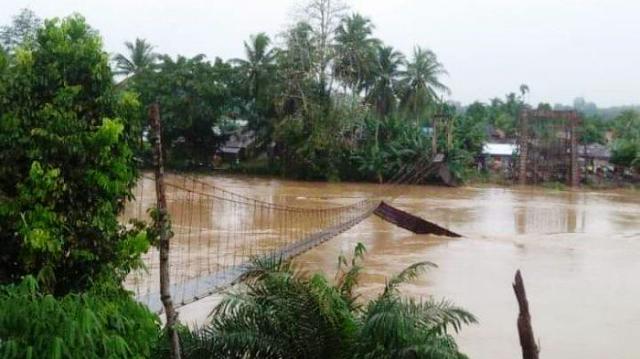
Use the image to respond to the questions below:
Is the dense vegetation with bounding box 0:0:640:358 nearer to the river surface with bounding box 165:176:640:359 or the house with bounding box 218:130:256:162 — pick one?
the river surface with bounding box 165:176:640:359

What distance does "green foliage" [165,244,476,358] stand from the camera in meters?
3.05

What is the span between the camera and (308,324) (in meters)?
3.32

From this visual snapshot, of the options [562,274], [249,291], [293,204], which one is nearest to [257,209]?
[293,204]

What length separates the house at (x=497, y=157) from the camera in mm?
23984

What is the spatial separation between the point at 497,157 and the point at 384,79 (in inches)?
212

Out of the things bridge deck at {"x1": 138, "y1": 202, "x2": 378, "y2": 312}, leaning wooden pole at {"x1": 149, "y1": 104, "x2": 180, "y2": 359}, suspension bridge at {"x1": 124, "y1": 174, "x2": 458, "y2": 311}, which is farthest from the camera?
suspension bridge at {"x1": 124, "y1": 174, "x2": 458, "y2": 311}

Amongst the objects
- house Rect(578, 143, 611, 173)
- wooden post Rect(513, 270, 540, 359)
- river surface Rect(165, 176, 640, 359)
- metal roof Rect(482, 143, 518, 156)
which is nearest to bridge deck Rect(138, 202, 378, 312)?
river surface Rect(165, 176, 640, 359)

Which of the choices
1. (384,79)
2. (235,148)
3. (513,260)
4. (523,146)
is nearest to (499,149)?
(523,146)

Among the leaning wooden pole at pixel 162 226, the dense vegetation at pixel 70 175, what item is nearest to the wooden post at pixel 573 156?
the leaning wooden pole at pixel 162 226

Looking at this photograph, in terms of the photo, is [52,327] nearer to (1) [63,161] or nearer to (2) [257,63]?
(1) [63,161]

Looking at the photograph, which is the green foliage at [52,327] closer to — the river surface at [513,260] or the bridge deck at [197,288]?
the bridge deck at [197,288]

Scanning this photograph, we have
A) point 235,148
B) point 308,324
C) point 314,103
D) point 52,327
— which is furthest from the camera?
point 235,148

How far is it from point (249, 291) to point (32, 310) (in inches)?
59.3

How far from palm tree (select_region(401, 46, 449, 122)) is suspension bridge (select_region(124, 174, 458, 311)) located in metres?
6.79
